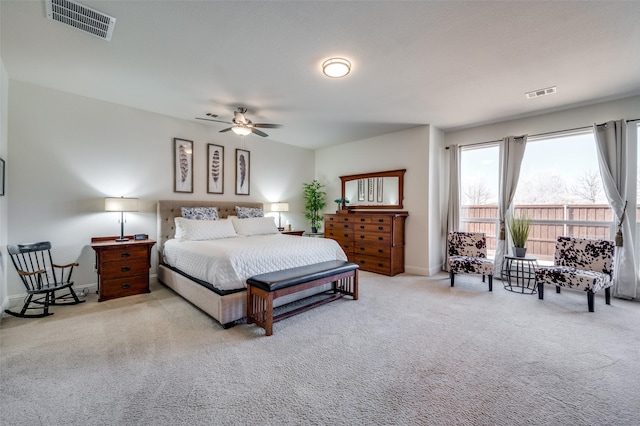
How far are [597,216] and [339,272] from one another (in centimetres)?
407

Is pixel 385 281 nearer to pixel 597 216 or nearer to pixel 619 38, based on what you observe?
pixel 597 216

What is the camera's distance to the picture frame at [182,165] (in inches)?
187

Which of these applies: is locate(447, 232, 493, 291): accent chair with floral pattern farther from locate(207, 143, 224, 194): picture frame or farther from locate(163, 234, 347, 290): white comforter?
locate(207, 143, 224, 194): picture frame

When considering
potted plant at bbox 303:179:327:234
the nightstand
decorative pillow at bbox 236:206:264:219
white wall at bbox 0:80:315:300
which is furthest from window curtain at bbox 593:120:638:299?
the nightstand

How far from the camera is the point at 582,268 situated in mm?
3721

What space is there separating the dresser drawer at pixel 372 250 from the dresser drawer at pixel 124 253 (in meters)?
3.70

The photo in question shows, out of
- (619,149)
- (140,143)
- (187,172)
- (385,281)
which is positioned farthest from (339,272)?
(619,149)

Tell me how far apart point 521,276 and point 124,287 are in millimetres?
6243

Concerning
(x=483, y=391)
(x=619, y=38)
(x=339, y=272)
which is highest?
(x=619, y=38)

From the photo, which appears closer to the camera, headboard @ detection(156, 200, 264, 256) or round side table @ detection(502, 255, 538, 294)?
round side table @ detection(502, 255, 538, 294)

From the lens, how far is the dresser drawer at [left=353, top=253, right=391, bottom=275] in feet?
16.5

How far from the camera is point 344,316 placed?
3102 mm

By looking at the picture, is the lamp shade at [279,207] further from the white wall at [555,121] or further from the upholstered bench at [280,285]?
the white wall at [555,121]

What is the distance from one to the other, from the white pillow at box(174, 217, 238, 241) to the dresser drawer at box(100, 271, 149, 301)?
0.79 m
